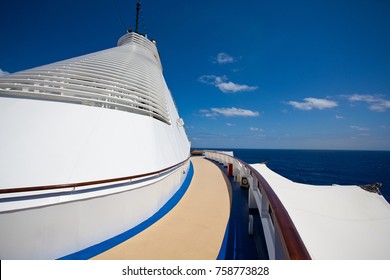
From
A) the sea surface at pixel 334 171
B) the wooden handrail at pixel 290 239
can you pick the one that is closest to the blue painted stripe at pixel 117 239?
the wooden handrail at pixel 290 239

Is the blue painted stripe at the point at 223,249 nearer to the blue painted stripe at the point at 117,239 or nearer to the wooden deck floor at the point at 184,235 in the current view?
the wooden deck floor at the point at 184,235

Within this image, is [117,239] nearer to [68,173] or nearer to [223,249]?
[68,173]

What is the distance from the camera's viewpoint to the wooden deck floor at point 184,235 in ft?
7.15

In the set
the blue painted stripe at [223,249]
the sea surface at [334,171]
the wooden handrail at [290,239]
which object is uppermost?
the wooden handrail at [290,239]

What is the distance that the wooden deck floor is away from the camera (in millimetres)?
2180

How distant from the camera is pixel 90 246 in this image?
2.26 m

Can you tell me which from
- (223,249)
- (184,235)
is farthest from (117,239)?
(223,249)

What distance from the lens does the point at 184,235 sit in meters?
2.59

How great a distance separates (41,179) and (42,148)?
19.1 inches

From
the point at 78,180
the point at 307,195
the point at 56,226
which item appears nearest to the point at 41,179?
the point at 78,180

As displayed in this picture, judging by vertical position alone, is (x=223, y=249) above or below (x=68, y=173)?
below

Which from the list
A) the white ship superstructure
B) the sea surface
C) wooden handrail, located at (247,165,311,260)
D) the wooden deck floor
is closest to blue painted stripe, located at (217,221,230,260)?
the wooden deck floor

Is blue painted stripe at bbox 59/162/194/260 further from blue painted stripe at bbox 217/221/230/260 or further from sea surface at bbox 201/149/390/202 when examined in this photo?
sea surface at bbox 201/149/390/202

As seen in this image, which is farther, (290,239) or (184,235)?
(184,235)
